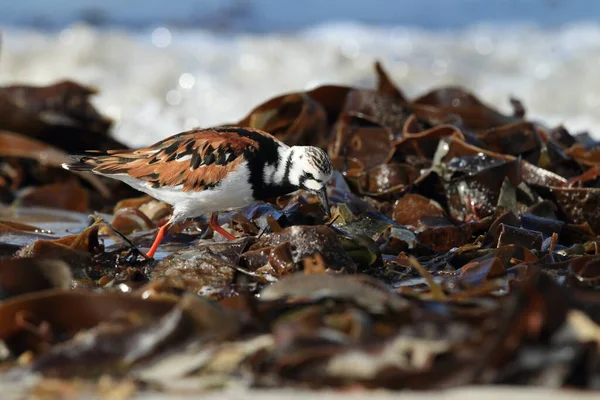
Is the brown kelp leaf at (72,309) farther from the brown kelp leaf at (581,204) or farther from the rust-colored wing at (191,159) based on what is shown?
the brown kelp leaf at (581,204)

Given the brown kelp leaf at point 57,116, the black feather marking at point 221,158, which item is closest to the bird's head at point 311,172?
the black feather marking at point 221,158

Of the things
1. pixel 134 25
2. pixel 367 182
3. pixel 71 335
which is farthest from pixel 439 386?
pixel 134 25

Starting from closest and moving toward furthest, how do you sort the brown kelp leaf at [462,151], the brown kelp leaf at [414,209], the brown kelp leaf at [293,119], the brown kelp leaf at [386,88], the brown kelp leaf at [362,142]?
the brown kelp leaf at [414,209] < the brown kelp leaf at [462,151] < the brown kelp leaf at [362,142] < the brown kelp leaf at [293,119] < the brown kelp leaf at [386,88]

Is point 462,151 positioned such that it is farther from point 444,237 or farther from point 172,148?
point 172,148

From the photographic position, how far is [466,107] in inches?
185

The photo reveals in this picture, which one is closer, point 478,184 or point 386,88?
point 478,184

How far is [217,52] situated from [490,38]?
3928 mm

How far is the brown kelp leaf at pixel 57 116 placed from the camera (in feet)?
16.9

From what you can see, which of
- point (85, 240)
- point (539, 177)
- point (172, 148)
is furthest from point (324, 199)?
point (539, 177)

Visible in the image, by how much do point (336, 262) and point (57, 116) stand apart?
3.05 meters

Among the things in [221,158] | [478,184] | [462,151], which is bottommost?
[478,184]

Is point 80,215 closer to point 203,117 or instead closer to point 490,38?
point 203,117

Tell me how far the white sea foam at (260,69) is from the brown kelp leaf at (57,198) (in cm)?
224

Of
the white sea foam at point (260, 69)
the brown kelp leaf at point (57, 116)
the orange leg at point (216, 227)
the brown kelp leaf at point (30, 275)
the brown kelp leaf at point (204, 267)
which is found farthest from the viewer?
the white sea foam at point (260, 69)
